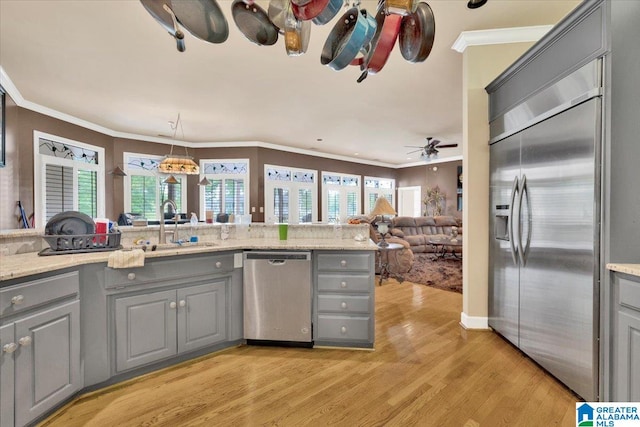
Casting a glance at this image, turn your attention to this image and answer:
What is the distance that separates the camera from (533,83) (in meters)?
2.18

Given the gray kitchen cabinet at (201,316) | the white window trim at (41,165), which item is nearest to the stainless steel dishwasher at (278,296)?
the gray kitchen cabinet at (201,316)

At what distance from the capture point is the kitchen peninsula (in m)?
1.48

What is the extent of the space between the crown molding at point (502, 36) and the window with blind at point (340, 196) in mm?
6100

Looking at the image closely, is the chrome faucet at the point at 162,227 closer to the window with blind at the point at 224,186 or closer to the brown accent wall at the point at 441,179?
the window with blind at the point at 224,186

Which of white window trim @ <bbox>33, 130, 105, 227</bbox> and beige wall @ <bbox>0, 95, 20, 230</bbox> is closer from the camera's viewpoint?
beige wall @ <bbox>0, 95, 20, 230</bbox>

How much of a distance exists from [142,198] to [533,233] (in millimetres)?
7214

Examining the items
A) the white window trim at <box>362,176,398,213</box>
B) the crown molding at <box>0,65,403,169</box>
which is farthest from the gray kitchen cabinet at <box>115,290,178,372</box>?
the white window trim at <box>362,176,398,213</box>

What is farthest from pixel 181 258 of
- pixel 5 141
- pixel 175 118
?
pixel 175 118

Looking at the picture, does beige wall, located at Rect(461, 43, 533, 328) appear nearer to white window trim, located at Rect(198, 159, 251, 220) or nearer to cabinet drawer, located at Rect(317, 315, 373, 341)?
cabinet drawer, located at Rect(317, 315, 373, 341)

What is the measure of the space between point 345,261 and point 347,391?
3.14ft

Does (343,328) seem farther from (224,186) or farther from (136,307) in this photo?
(224,186)

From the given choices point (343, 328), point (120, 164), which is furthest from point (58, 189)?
point (343, 328)

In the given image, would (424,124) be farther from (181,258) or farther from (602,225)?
(181,258)

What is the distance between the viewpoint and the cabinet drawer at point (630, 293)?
1.42 m
